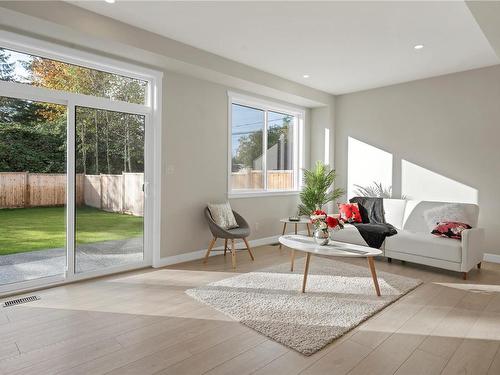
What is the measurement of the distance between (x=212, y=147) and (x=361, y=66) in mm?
2416

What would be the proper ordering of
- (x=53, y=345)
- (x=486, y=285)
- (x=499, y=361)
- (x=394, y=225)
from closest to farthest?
(x=499, y=361)
(x=53, y=345)
(x=486, y=285)
(x=394, y=225)

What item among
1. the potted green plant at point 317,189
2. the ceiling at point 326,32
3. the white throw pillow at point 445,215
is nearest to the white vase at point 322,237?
the white throw pillow at point 445,215

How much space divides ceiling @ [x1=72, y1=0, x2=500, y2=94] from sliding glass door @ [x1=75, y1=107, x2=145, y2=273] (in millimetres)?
1170

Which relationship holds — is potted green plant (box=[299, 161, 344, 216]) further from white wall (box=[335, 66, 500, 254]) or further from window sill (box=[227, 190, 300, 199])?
white wall (box=[335, 66, 500, 254])

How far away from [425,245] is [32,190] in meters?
4.54

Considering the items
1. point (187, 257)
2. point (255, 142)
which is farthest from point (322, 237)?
point (255, 142)

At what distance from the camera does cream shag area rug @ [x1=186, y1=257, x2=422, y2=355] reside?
8.10 ft

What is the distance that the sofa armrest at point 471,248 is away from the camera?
12.3 ft

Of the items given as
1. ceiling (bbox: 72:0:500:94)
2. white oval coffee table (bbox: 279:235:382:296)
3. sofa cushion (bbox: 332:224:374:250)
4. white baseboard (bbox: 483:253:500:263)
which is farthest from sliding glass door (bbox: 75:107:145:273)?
white baseboard (bbox: 483:253:500:263)

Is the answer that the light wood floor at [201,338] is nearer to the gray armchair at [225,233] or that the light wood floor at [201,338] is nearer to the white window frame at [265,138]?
the gray armchair at [225,233]

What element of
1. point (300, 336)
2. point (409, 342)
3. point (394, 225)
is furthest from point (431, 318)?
point (394, 225)

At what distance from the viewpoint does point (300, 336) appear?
238 centimetres

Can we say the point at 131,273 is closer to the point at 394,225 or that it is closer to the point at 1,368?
the point at 1,368

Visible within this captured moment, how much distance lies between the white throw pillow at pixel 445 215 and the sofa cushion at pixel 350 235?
0.96 metres
